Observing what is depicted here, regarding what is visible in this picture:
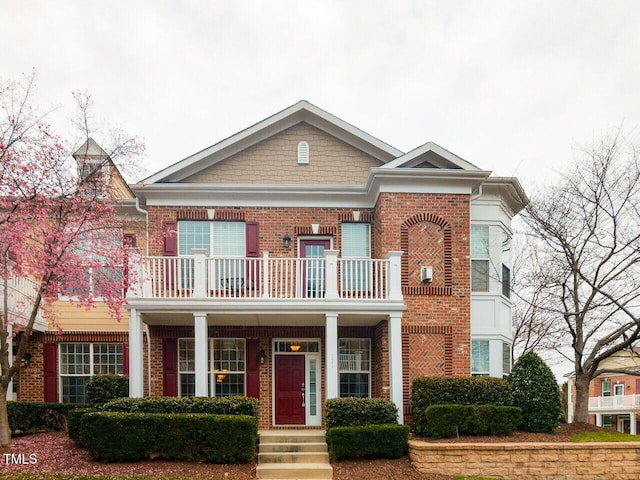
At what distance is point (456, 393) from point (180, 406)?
5.82 m

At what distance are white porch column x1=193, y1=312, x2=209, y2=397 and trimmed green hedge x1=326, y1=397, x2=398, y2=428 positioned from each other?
9.23 feet

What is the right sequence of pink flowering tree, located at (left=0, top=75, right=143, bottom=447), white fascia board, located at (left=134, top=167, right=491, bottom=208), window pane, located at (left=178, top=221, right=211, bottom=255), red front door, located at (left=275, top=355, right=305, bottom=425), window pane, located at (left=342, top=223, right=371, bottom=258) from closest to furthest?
1. pink flowering tree, located at (left=0, top=75, right=143, bottom=447)
2. white fascia board, located at (left=134, top=167, right=491, bottom=208)
3. red front door, located at (left=275, top=355, right=305, bottom=425)
4. window pane, located at (left=178, top=221, right=211, bottom=255)
5. window pane, located at (left=342, top=223, right=371, bottom=258)

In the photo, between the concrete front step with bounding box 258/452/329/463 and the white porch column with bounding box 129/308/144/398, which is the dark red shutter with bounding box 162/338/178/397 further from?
the concrete front step with bounding box 258/452/329/463

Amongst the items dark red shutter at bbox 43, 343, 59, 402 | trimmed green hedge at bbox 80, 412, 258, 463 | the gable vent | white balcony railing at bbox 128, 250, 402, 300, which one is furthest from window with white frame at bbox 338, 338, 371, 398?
dark red shutter at bbox 43, 343, 59, 402

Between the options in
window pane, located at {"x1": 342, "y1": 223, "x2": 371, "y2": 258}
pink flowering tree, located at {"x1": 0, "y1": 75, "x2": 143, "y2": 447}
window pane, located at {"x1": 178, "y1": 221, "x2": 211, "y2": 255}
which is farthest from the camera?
window pane, located at {"x1": 342, "y1": 223, "x2": 371, "y2": 258}

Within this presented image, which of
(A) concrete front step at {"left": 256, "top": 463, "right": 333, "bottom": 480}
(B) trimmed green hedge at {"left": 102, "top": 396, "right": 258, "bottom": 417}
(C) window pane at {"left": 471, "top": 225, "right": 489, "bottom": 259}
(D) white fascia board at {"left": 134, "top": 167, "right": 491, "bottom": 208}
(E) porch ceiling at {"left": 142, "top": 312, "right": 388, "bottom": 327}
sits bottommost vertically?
(A) concrete front step at {"left": 256, "top": 463, "right": 333, "bottom": 480}

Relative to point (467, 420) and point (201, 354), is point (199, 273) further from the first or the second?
point (467, 420)

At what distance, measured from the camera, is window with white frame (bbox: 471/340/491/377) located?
47.3 ft

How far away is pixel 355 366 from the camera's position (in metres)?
14.6

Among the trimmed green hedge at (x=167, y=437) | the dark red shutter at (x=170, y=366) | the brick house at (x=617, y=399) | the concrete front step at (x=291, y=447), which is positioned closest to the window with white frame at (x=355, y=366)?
the concrete front step at (x=291, y=447)

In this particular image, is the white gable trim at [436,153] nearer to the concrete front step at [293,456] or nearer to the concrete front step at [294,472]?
the concrete front step at [293,456]

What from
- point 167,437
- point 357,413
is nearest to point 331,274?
point 357,413

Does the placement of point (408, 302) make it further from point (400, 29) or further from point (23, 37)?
point (23, 37)

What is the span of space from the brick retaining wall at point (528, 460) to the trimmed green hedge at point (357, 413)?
93 centimetres
